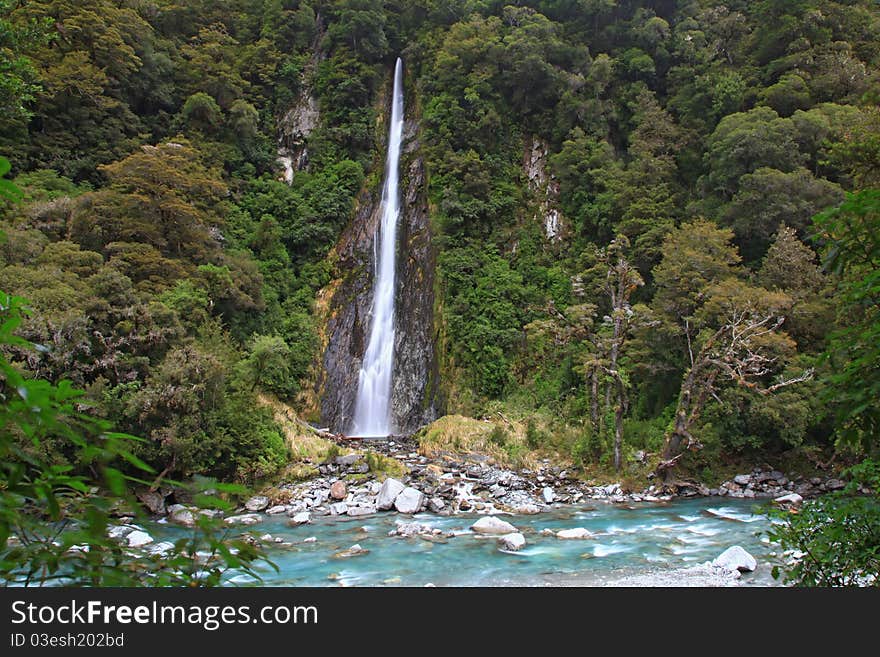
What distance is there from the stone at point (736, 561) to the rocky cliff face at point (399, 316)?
14046mm

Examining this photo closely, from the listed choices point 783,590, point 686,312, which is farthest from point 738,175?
point 783,590

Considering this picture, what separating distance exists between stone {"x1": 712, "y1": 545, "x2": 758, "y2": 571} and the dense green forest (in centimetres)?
236

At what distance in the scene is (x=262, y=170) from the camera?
26.8 m

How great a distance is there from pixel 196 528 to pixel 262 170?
27910 millimetres

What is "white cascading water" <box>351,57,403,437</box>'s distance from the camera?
856 inches

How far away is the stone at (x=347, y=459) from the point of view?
1443cm

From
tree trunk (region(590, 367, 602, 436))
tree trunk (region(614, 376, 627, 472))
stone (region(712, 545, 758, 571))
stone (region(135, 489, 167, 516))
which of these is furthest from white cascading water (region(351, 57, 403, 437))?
stone (region(712, 545, 758, 571))

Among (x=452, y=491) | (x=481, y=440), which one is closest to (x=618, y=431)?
(x=481, y=440)

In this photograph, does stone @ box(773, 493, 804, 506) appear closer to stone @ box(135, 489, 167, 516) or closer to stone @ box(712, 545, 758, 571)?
stone @ box(712, 545, 758, 571)

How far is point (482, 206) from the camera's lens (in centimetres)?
2361

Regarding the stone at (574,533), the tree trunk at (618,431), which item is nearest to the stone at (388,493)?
the stone at (574,533)

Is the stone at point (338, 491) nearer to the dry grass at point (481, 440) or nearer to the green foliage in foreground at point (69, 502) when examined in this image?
the dry grass at point (481, 440)

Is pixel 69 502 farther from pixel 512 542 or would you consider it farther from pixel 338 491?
pixel 338 491

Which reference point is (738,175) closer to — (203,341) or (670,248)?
(670,248)
